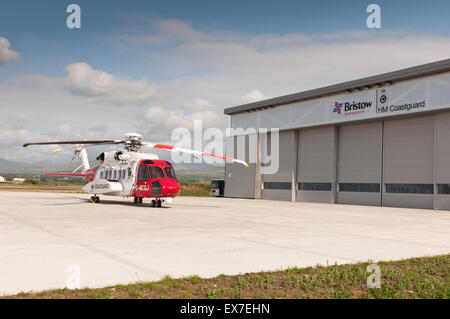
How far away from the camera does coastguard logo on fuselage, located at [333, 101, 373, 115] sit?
107 ft

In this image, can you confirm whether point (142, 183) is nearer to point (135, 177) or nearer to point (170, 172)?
point (135, 177)

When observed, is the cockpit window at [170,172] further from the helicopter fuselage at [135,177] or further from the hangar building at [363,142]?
the hangar building at [363,142]

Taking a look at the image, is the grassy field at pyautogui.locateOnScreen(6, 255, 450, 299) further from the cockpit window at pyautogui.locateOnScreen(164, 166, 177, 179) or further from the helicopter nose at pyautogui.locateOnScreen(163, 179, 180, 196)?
the cockpit window at pyautogui.locateOnScreen(164, 166, 177, 179)

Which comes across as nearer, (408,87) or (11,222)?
(11,222)

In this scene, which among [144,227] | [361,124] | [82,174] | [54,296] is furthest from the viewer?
[361,124]

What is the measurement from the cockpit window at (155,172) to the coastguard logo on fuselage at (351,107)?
758 inches

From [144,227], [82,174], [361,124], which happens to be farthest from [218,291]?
[361,124]

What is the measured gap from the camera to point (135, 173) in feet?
71.8

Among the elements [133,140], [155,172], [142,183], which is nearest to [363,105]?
[155,172]

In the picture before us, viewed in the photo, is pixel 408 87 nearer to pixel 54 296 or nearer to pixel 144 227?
pixel 144 227

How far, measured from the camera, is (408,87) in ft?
97.2

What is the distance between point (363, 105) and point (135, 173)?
2033 cm

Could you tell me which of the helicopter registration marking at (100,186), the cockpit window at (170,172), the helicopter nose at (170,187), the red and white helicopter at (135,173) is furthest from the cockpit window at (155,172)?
the helicopter registration marking at (100,186)
